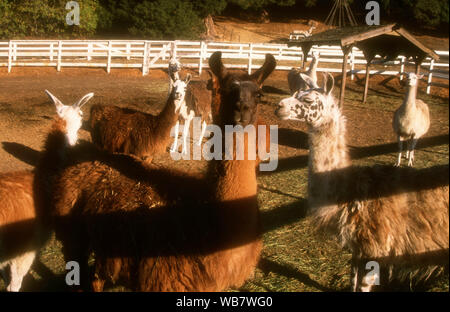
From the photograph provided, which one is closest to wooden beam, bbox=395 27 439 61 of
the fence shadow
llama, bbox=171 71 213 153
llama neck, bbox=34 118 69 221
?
llama, bbox=171 71 213 153

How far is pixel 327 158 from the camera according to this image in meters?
3.32

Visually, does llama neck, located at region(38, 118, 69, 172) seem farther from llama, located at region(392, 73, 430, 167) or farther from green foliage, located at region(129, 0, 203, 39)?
green foliage, located at region(129, 0, 203, 39)

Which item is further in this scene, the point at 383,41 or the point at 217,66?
the point at 383,41

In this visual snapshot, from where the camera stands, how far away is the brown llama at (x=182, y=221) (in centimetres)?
244

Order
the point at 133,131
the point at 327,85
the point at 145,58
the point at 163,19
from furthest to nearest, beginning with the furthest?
1. the point at 163,19
2. the point at 145,58
3. the point at 133,131
4. the point at 327,85

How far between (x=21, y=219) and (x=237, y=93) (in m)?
2.16

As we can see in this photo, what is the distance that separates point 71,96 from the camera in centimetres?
1279

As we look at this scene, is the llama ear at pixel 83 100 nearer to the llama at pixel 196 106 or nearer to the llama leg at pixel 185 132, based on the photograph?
the llama leg at pixel 185 132

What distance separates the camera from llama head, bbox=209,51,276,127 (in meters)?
2.34

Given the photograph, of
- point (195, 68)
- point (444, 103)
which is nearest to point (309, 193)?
point (444, 103)

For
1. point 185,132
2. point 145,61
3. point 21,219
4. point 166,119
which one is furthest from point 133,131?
point 145,61

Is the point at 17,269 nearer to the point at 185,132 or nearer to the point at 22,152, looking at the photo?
the point at 22,152

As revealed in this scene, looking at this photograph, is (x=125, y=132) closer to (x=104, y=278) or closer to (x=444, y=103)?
(x=104, y=278)

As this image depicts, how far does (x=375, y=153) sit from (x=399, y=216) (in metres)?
5.90
